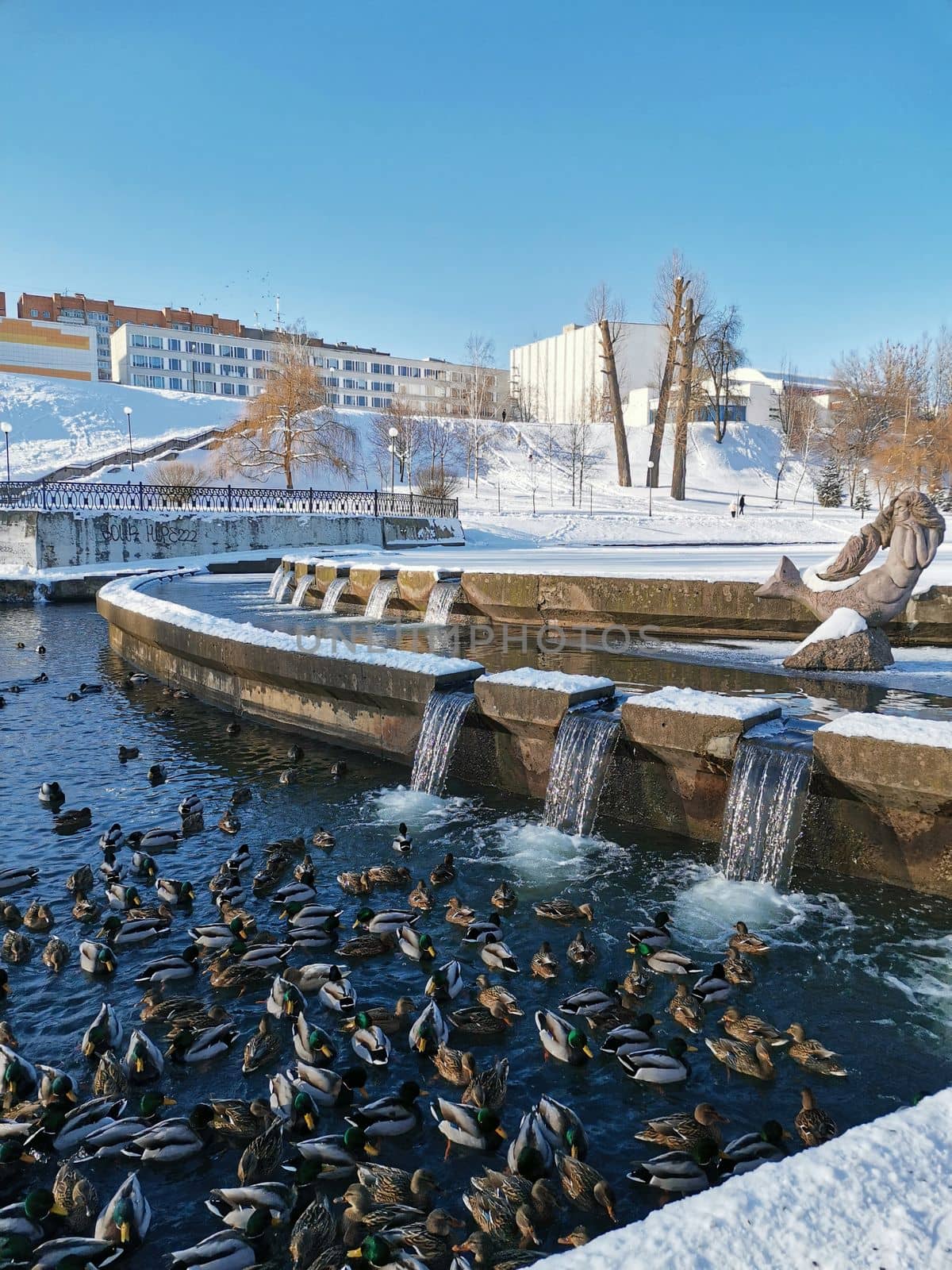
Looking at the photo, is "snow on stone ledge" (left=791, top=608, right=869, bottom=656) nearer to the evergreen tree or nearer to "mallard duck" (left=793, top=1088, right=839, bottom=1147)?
"mallard duck" (left=793, top=1088, right=839, bottom=1147)

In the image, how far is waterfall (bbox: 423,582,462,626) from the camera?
16891mm

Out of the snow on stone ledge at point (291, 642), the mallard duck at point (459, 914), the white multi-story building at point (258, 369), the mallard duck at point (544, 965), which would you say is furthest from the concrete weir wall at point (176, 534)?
the white multi-story building at point (258, 369)

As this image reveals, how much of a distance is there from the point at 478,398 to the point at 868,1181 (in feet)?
261

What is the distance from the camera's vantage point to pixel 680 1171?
3854 mm

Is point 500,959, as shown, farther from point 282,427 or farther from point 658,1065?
point 282,427

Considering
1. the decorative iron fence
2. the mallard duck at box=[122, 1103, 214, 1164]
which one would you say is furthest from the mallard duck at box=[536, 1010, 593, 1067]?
the decorative iron fence

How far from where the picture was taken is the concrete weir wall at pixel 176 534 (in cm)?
2966

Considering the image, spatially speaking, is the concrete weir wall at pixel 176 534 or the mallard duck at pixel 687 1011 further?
the concrete weir wall at pixel 176 534

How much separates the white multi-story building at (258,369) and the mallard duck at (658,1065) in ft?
277

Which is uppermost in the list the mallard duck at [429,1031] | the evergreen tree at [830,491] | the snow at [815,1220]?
the evergreen tree at [830,491]

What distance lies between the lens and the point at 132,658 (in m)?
Result: 16.7

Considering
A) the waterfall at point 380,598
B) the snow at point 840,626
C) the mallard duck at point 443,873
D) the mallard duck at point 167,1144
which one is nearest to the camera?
the mallard duck at point 167,1144

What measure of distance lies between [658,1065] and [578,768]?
3.72 meters

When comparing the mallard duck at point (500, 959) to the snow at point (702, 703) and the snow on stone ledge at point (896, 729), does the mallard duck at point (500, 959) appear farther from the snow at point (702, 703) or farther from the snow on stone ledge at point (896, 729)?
the snow on stone ledge at point (896, 729)
